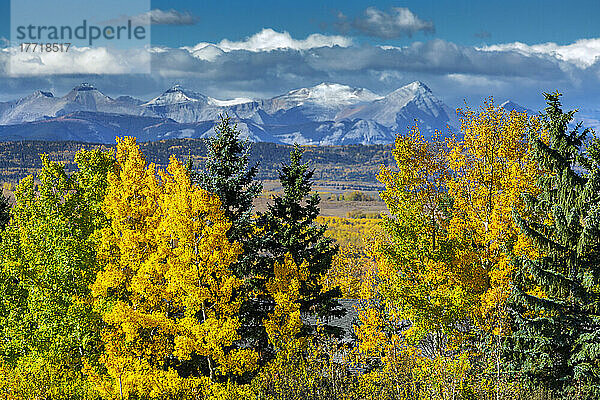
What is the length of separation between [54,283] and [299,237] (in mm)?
11725

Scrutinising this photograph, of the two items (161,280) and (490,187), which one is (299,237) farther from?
(490,187)

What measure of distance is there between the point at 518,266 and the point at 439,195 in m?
4.87

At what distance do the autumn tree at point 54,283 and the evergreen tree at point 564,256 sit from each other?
18.2 m

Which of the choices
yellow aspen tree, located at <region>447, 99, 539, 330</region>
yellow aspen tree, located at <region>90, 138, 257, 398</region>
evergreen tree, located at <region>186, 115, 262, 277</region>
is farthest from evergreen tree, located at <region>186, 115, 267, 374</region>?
yellow aspen tree, located at <region>447, 99, 539, 330</region>

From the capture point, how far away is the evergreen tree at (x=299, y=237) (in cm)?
3009

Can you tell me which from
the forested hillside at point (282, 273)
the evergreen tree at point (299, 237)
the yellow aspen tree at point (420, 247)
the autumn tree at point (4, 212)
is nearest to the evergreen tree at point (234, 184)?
the forested hillside at point (282, 273)

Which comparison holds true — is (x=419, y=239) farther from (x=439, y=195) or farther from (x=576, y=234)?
(x=576, y=234)

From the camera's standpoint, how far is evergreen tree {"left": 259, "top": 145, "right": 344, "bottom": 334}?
30094 millimetres

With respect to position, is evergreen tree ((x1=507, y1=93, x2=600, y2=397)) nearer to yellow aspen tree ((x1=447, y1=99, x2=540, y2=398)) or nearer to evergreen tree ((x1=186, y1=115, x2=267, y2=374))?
yellow aspen tree ((x1=447, y1=99, x2=540, y2=398))

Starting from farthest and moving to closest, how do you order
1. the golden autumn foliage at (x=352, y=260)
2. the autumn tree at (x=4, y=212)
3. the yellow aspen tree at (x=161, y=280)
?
the golden autumn foliage at (x=352, y=260)
the autumn tree at (x=4, y=212)
the yellow aspen tree at (x=161, y=280)

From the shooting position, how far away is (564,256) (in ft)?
79.9

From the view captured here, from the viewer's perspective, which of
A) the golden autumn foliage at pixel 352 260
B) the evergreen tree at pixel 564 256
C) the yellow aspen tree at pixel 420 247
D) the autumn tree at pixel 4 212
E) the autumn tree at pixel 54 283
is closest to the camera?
the evergreen tree at pixel 564 256

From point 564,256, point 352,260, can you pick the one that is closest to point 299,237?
point 564,256

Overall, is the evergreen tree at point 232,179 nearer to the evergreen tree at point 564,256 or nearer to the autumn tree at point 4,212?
the evergreen tree at point 564,256
